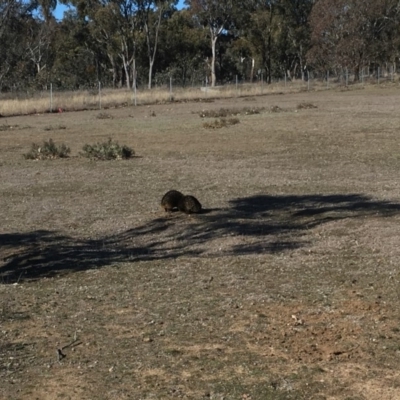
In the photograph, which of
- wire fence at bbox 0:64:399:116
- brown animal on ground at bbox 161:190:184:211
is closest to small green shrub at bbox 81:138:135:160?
brown animal on ground at bbox 161:190:184:211

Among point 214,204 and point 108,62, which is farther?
point 108,62

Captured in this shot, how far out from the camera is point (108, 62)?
247ft

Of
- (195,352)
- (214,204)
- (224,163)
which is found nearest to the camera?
(195,352)

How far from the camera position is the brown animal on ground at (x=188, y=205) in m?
9.88

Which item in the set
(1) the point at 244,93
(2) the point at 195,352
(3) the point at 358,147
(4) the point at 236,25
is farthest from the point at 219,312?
(4) the point at 236,25

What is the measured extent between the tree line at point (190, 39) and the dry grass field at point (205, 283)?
46151 millimetres

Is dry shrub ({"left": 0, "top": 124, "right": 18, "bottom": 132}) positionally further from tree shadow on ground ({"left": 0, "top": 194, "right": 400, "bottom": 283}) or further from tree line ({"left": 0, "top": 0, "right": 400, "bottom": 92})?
tree line ({"left": 0, "top": 0, "right": 400, "bottom": 92})

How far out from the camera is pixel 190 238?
8602 millimetres

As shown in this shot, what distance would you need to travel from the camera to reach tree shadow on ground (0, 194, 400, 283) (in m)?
7.76

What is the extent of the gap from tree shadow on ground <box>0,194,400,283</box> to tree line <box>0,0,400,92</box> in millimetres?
48493

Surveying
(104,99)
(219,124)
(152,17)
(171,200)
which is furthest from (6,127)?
(152,17)

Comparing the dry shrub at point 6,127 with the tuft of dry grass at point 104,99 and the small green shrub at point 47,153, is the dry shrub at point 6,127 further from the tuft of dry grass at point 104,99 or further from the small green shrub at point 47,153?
the small green shrub at point 47,153

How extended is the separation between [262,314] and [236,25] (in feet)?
222

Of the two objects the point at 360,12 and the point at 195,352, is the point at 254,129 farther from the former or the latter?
the point at 360,12
